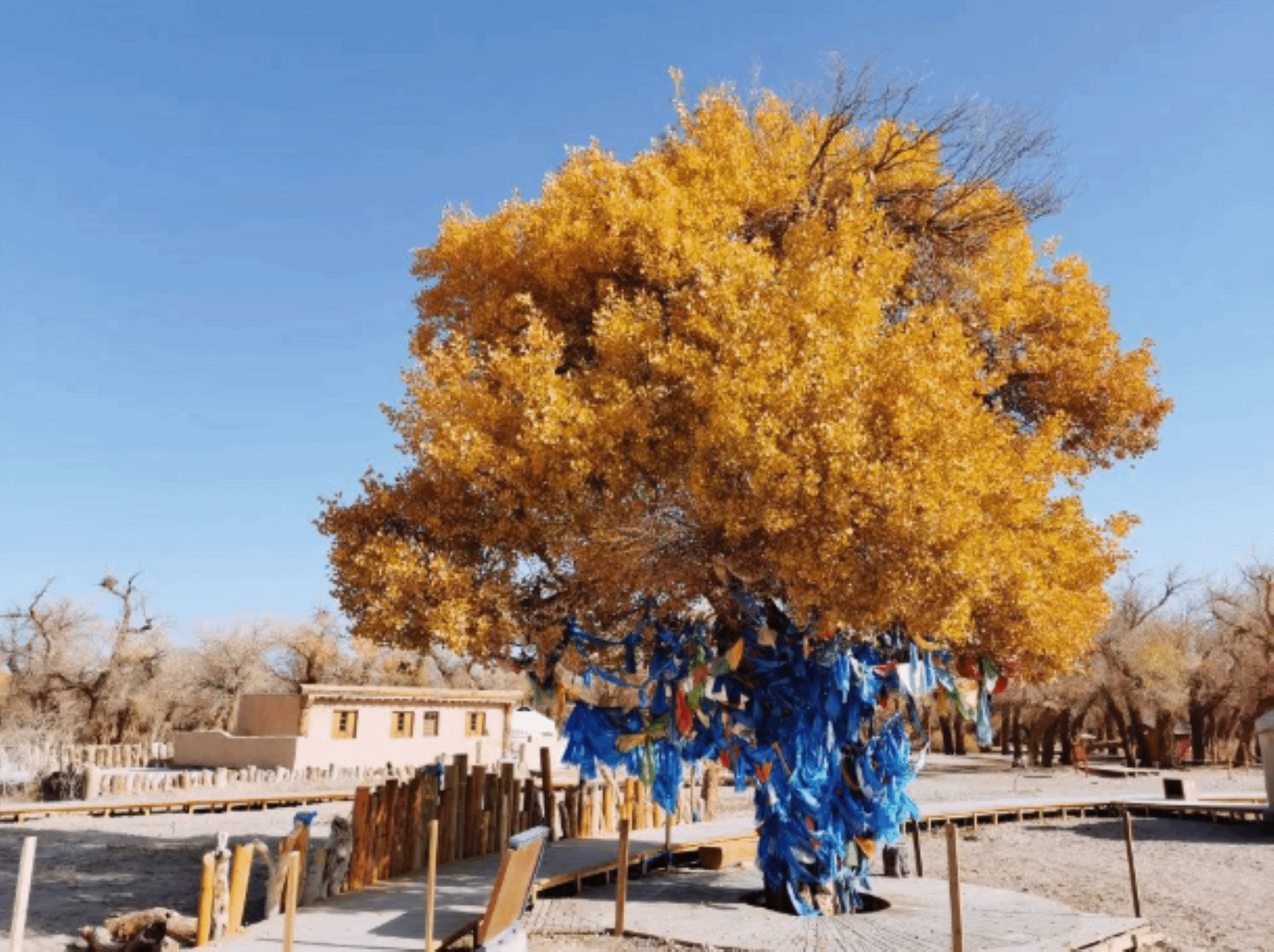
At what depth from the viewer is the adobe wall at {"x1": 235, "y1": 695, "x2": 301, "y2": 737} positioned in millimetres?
38094

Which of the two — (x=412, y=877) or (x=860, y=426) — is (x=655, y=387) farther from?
(x=412, y=877)

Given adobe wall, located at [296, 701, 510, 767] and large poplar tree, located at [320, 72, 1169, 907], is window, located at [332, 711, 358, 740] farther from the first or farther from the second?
large poplar tree, located at [320, 72, 1169, 907]

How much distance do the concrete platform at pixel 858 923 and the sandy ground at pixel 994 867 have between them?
87cm

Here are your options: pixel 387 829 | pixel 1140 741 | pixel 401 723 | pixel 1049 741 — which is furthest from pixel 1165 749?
pixel 387 829

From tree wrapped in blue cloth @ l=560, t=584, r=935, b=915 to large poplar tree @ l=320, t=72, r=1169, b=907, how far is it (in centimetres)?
48

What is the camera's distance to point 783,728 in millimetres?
13289

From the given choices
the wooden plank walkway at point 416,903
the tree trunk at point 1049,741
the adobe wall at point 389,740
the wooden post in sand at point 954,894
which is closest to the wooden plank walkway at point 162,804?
the adobe wall at point 389,740

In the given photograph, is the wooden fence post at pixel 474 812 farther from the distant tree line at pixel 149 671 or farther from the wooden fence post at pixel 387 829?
the distant tree line at pixel 149 671

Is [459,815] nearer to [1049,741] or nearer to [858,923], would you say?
[858,923]

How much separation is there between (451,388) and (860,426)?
186 inches

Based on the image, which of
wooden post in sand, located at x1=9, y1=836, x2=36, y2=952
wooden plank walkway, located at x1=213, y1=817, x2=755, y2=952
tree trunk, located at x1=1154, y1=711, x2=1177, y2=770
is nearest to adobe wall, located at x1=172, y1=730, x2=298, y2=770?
wooden plank walkway, located at x1=213, y1=817, x2=755, y2=952

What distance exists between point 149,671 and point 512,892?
5241 cm

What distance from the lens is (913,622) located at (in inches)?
429

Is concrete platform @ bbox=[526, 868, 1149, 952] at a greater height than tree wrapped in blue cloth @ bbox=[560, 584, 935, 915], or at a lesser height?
lesser
